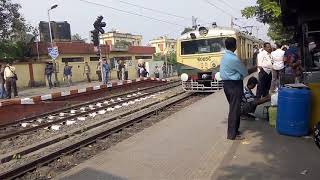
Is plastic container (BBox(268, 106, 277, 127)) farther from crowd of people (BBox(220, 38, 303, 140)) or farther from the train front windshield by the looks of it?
the train front windshield

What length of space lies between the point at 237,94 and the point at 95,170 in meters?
2.82

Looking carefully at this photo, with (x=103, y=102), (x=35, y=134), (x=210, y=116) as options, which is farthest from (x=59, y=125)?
(x=103, y=102)

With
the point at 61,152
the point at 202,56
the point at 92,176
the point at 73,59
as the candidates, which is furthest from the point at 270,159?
the point at 73,59

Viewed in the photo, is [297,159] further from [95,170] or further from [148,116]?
[148,116]

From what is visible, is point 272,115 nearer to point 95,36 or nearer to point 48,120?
point 48,120

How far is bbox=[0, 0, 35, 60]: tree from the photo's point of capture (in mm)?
36469

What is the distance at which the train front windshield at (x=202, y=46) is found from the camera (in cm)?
1812

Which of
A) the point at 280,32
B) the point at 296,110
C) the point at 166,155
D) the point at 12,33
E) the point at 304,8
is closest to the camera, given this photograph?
the point at 166,155

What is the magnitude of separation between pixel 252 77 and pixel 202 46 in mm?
8287

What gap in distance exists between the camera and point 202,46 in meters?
18.5

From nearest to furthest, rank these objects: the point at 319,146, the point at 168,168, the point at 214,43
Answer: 1. the point at 168,168
2. the point at 319,146
3. the point at 214,43

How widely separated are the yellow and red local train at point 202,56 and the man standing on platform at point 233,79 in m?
9.66

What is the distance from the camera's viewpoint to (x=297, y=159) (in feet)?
21.5

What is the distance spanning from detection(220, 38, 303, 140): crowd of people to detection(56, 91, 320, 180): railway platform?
422 mm
